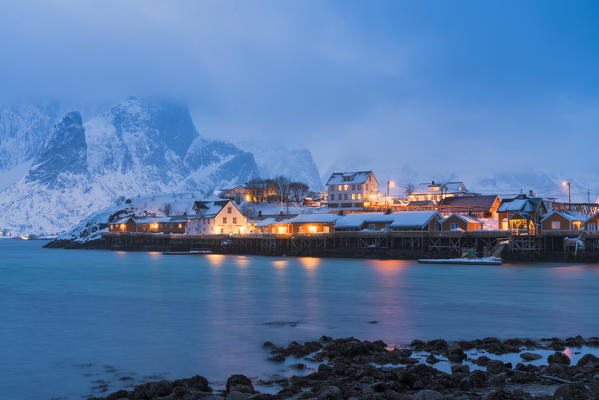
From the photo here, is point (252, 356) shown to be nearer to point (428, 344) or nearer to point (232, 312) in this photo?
point (428, 344)

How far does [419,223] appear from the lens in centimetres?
7181

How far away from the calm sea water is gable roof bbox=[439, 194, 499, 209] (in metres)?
36.5

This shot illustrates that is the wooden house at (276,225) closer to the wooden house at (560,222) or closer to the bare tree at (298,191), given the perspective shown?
the wooden house at (560,222)

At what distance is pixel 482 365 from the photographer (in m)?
16.5

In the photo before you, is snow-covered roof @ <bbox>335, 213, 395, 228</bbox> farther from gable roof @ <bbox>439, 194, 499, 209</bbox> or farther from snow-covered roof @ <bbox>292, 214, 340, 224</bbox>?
gable roof @ <bbox>439, 194, 499, 209</bbox>

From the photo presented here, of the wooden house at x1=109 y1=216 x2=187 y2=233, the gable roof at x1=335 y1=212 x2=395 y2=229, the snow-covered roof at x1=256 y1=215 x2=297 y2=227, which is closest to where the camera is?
the gable roof at x1=335 y1=212 x2=395 y2=229

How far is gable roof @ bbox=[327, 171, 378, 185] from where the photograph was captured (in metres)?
110

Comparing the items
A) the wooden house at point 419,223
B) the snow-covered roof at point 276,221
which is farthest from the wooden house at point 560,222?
the snow-covered roof at point 276,221

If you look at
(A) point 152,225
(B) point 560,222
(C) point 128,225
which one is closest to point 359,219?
(B) point 560,222

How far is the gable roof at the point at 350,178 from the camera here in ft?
360

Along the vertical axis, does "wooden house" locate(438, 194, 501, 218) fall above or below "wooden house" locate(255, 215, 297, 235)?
above

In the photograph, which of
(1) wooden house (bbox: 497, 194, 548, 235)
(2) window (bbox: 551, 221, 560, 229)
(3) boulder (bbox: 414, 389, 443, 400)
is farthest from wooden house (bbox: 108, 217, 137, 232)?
(3) boulder (bbox: 414, 389, 443, 400)

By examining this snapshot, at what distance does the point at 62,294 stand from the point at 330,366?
91.5 ft

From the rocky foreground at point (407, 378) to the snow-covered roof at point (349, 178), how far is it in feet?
299
